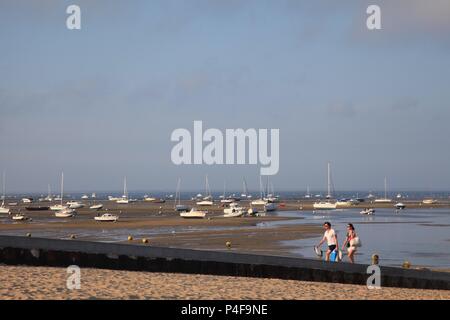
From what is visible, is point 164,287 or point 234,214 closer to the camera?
point 164,287

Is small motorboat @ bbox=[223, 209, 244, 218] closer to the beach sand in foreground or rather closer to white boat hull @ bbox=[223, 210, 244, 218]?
white boat hull @ bbox=[223, 210, 244, 218]

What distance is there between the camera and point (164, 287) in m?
14.4

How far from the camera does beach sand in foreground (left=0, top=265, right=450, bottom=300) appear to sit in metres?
12.9

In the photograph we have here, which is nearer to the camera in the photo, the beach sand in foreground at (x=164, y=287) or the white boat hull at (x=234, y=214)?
the beach sand in foreground at (x=164, y=287)

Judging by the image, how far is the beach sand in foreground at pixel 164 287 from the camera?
12875 mm

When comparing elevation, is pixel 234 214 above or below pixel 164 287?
below

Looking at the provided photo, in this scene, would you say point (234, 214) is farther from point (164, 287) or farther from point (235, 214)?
point (164, 287)

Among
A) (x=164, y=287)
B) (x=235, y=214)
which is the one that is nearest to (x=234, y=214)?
(x=235, y=214)

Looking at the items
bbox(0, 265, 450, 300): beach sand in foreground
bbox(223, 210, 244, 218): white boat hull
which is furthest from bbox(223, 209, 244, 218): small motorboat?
bbox(0, 265, 450, 300): beach sand in foreground

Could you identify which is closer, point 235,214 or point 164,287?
point 164,287

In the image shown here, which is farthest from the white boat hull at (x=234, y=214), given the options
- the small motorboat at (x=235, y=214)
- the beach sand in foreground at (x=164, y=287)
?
the beach sand in foreground at (x=164, y=287)

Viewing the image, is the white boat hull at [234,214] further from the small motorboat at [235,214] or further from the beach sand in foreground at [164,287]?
the beach sand in foreground at [164,287]

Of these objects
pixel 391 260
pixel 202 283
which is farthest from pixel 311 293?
pixel 391 260
